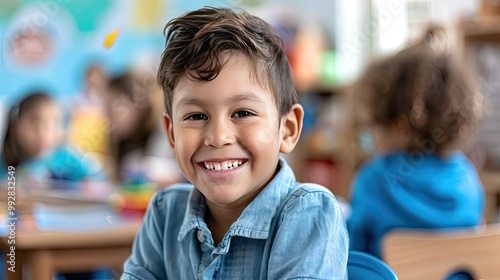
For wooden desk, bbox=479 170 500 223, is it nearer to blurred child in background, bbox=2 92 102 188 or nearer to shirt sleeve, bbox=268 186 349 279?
blurred child in background, bbox=2 92 102 188

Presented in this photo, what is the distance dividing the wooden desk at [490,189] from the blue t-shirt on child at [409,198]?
3.26ft

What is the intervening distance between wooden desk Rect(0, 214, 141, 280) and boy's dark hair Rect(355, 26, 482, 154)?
74cm

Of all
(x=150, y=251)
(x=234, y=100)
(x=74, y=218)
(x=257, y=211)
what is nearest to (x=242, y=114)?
(x=234, y=100)

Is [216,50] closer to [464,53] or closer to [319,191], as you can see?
[319,191]

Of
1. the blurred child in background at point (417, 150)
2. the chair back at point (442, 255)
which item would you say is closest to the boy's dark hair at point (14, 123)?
the blurred child in background at point (417, 150)

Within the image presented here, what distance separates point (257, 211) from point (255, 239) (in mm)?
37

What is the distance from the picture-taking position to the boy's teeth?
0.90m

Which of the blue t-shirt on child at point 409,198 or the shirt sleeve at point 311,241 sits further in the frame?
the blue t-shirt on child at point 409,198

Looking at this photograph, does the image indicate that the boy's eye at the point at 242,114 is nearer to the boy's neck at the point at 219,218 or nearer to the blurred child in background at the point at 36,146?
the boy's neck at the point at 219,218

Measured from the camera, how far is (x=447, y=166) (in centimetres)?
171

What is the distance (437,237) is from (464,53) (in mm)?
1634

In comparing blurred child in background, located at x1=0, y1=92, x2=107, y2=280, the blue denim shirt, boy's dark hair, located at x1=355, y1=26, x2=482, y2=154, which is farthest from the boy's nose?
blurred child in background, located at x1=0, y1=92, x2=107, y2=280

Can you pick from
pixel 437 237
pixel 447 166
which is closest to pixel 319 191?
pixel 437 237

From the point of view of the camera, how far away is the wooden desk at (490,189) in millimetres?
2646
